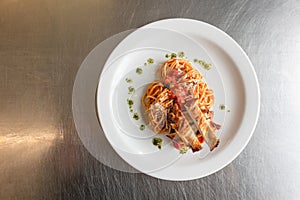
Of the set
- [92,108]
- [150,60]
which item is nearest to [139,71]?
→ [150,60]

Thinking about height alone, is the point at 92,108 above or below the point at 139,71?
below

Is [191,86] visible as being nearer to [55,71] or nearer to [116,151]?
[116,151]

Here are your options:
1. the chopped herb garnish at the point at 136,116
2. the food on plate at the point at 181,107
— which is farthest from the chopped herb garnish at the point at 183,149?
the chopped herb garnish at the point at 136,116

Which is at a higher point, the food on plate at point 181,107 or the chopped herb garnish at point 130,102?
the food on plate at point 181,107

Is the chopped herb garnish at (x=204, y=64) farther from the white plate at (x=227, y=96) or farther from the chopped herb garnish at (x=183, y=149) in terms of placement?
the chopped herb garnish at (x=183, y=149)

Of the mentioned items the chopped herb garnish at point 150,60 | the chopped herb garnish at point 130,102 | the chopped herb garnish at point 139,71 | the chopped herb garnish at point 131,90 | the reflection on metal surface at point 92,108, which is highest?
the chopped herb garnish at point 150,60

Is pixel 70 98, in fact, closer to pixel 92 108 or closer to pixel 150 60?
pixel 92 108

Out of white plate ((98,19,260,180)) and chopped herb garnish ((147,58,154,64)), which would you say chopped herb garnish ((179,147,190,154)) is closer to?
white plate ((98,19,260,180))
